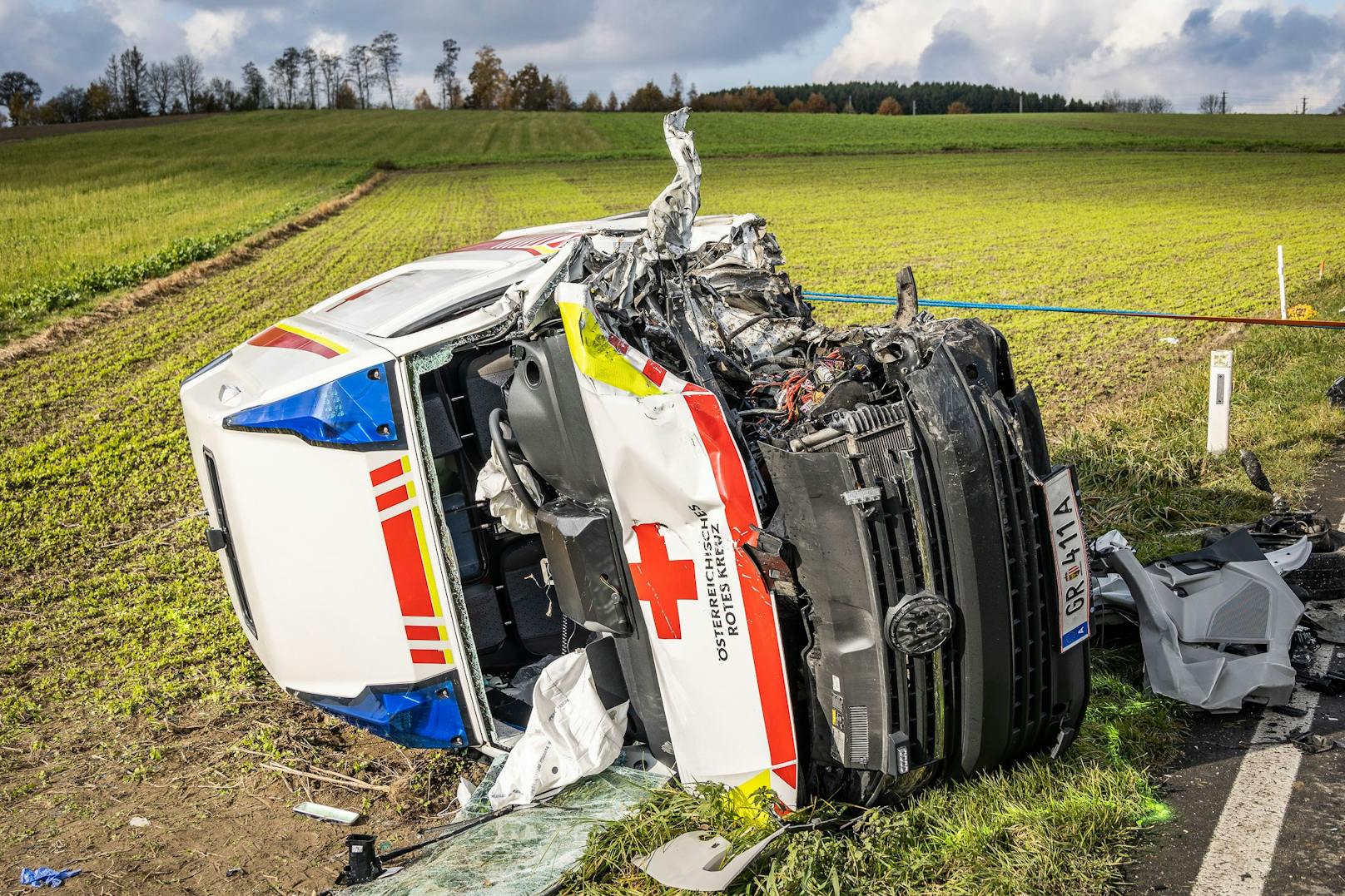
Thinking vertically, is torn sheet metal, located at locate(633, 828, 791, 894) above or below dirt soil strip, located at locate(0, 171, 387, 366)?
below

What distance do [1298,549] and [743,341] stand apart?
2.61 m

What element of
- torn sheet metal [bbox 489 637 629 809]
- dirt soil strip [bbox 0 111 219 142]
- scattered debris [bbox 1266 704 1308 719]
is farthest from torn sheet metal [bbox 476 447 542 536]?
dirt soil strip [bbox 0 111 219 142]

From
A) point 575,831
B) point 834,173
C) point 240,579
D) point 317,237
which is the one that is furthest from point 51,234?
point 834,173

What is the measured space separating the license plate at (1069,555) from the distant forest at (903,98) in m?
78.5

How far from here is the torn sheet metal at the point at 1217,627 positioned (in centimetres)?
372

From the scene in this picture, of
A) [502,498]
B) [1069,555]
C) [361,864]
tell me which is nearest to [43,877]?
[361,864]

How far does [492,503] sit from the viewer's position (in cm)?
Answer: 375

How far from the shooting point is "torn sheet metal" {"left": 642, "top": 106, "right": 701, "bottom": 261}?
12.1ft

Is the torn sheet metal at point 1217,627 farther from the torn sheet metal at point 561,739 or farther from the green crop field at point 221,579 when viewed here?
the torn sheet metal at point 561,739

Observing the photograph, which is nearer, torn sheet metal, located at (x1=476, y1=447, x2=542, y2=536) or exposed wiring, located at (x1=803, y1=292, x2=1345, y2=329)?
torn sheet metal, located at (x1=476, y1=447, x2=542, y2=536)

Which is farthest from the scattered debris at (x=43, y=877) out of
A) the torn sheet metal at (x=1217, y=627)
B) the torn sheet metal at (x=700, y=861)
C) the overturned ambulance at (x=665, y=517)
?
the torn sheet metal at (x=1217, y=627)

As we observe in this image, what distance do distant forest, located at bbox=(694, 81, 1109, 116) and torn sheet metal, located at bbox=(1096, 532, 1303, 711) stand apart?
77.5m

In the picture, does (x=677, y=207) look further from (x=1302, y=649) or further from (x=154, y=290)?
(x=154, y=290)

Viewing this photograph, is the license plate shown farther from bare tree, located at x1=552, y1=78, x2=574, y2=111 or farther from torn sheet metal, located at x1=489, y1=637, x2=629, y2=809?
bare tree, located at x1=552, y1=78, x2=574, y2=111
